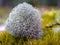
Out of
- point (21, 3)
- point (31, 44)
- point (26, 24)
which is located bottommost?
point (31, 44)

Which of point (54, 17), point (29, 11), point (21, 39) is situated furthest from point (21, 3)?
point (54, 17)

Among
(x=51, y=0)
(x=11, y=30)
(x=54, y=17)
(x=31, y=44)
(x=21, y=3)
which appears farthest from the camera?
(x=51, y=0)

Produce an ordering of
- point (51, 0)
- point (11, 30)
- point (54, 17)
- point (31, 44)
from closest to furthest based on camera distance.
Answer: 1. point (31, 44)
2. point (11, 30)
3. point (54, 17)
4. point (51, 0)

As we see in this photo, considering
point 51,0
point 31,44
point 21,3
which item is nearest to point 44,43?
point 31,44

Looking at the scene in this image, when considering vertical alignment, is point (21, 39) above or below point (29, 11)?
below

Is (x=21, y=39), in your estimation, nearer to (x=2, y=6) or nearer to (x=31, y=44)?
(x=31, y=44)

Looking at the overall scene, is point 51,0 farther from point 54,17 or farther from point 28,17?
point 28,17

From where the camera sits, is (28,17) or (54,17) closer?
(28,17)
